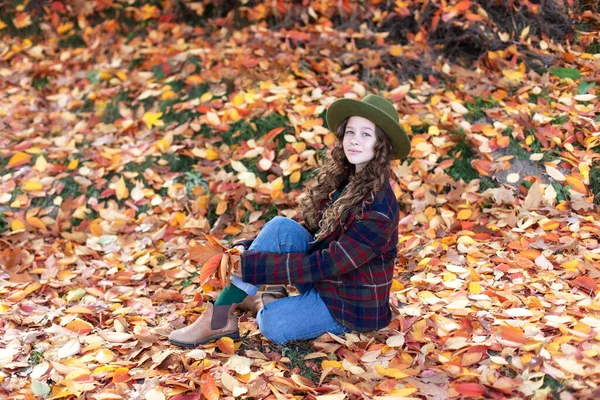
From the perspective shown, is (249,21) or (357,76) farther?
(249,21)

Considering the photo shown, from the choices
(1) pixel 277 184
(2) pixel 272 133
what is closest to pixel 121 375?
(1) pixel 277 184

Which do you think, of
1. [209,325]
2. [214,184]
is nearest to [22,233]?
[214,184]

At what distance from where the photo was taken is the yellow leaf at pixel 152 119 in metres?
4.65

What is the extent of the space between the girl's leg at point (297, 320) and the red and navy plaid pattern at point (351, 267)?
A: 44 mm

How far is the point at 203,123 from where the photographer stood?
14.8 feet

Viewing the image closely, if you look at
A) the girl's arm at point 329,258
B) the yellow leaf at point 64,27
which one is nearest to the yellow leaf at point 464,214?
the girl's arm at point 329,258

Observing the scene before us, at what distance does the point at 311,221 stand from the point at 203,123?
1.84m

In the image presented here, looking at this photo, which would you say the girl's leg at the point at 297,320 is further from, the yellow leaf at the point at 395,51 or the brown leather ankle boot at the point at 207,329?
the yellow leaf at the point at 395,51

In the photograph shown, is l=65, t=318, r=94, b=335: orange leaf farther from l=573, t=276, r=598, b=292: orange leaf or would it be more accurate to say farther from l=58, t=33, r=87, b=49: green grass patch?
l=58, t=33, r=87, b=49: green grass patch

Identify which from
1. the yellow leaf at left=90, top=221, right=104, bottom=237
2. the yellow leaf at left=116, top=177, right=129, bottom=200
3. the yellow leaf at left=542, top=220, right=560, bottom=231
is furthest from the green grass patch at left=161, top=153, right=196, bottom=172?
the yellow leaf at left=542, top=220, right=560, bottom=231

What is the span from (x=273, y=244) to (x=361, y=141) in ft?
1.87

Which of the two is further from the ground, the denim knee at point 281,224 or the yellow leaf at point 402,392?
the denim knee at point 281,224

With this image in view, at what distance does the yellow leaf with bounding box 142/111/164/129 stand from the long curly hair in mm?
2011

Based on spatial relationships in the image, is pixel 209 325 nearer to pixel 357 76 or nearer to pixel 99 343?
pixel 99 343
